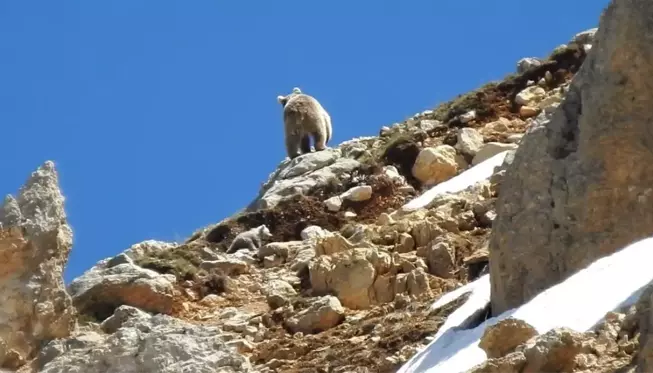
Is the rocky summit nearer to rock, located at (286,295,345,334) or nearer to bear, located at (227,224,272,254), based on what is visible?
rock, located at (286,295,345,334)

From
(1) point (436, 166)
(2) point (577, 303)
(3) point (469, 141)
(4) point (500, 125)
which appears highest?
(4) point (500, 125)

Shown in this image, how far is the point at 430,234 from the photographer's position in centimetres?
1537

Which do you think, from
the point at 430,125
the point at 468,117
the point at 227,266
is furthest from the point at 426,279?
the point at 430,125

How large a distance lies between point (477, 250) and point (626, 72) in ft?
12.6

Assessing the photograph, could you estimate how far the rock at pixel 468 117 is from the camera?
23.1 m

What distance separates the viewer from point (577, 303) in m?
8.74

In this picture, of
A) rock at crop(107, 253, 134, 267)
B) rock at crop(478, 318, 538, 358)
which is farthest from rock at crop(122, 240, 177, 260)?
rock at crop(478, 318, 538, 358)

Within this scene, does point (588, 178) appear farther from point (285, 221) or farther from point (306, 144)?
point (306, 144)

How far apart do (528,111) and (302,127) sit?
13.8ft

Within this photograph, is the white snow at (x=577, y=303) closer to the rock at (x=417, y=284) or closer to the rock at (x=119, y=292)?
the rock at (x=417, y=284)

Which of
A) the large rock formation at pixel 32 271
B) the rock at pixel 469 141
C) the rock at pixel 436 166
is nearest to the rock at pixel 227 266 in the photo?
the rock at pixel 436 166

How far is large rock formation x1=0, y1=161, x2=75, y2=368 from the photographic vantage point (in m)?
11.0

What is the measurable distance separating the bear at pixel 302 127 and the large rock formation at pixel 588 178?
541 inches

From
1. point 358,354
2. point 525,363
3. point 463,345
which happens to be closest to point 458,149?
point 358,354
